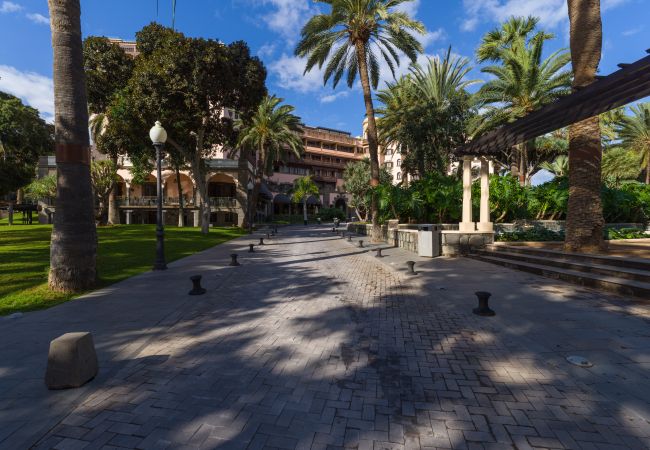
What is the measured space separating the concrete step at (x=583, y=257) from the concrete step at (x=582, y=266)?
0.12m

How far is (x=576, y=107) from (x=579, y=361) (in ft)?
21.0

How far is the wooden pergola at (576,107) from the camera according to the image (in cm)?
568

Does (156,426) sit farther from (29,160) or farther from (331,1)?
(29,160)

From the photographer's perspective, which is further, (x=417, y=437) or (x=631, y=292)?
(x=631, y=292)

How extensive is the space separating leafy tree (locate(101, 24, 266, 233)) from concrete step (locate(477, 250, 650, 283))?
702 inches

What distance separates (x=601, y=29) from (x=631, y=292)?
8.10 m

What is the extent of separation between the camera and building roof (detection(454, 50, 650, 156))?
5.61m

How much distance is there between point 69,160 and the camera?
6.79 metres

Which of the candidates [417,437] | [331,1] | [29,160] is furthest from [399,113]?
[29,160]

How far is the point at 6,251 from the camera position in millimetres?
12500

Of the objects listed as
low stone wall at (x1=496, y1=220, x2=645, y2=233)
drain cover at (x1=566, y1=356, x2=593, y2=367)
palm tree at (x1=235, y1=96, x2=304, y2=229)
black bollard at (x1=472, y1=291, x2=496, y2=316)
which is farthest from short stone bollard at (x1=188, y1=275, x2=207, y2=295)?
palm tree at (x1=235, y1=96, x2=304, y2=229)

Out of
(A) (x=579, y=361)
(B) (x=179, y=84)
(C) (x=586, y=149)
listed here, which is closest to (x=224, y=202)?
(B) (x=179, y=84)

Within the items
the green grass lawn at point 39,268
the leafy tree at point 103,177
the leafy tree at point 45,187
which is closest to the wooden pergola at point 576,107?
the green grass lawn at point 39,268

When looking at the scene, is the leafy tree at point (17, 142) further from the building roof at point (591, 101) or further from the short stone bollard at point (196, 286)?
the building roof at point (591, 101)
